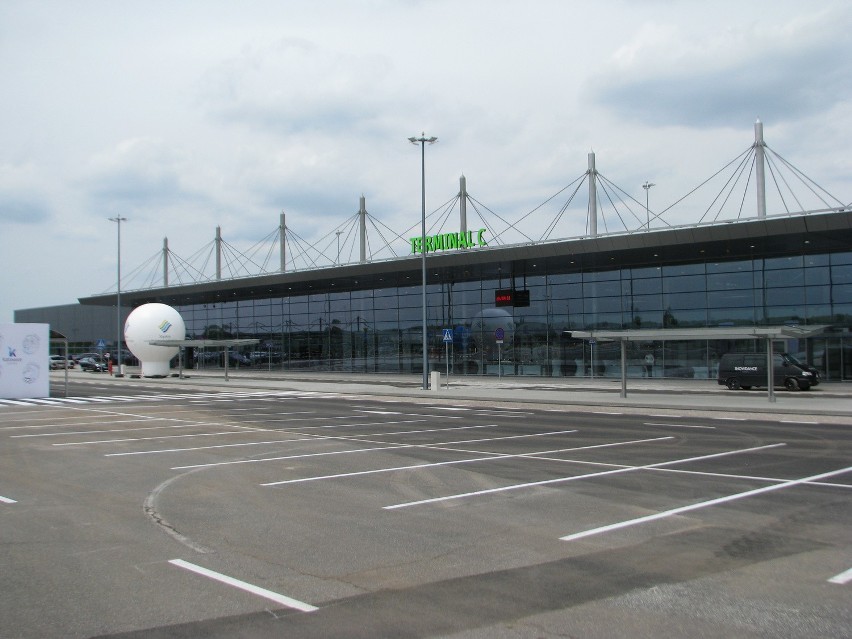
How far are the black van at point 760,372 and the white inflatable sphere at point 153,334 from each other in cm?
3363

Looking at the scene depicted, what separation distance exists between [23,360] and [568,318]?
28663 millimetres

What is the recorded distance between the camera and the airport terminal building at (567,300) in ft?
120

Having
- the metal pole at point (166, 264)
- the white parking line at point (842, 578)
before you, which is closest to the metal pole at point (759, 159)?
the white parking line at point (842, 578)

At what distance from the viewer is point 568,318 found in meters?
45.2

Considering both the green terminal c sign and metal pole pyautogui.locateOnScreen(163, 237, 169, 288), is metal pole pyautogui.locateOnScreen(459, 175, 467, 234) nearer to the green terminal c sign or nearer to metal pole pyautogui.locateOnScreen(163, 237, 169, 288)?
the green terminal c sign

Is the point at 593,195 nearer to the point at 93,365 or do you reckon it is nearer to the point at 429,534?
the point at 429,534

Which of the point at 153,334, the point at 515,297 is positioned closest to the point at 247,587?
the point at 515,297

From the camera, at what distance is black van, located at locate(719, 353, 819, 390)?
3256cm

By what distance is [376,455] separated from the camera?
13688mm

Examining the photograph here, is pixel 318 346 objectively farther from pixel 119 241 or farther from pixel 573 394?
pixel 573 394

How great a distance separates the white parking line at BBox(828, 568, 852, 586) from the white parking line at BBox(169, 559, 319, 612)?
4.07 metres

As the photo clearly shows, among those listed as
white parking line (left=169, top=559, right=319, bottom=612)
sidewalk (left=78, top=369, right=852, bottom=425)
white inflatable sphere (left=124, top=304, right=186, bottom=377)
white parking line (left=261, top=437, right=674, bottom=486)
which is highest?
white inflatable sphere (left=124, top=304, right=186, bottom=377)

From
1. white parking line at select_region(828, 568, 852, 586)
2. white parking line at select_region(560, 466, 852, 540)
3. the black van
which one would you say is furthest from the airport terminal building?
white parking line at select_region(828, 568, 852, 586)

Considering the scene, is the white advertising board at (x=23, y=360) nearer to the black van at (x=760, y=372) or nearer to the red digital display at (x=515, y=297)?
the red digital display at (x=515, y=297)
